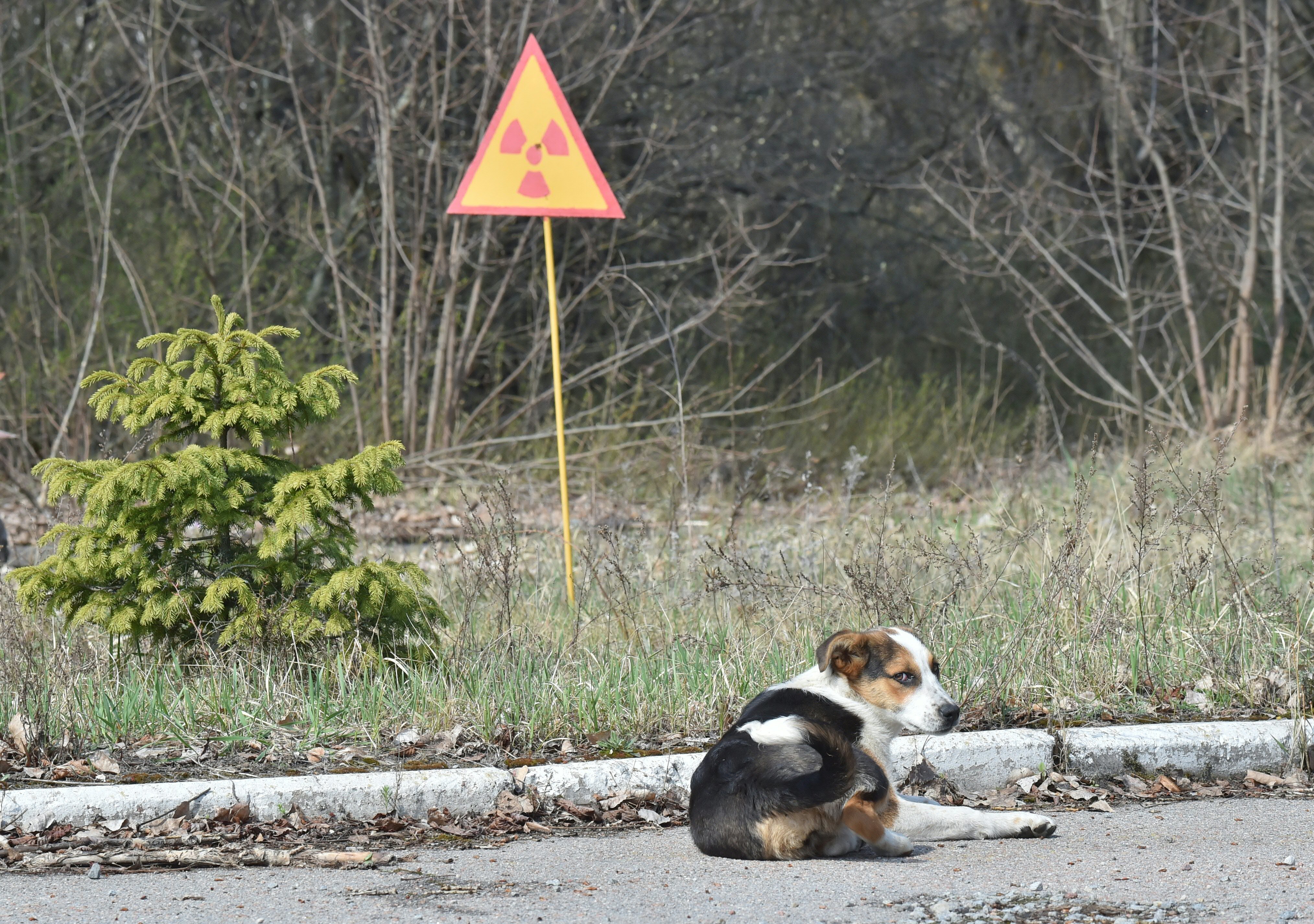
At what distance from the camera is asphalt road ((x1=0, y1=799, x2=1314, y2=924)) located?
11.2 ft

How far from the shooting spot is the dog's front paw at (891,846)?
4.02m

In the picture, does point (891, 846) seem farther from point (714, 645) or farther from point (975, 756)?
point (714, 645)

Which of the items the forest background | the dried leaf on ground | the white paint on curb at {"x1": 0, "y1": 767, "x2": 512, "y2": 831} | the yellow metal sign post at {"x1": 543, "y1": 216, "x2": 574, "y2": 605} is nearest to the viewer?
the white paint on curb at {"x1": 0, "y1": 767, "x2": 512, "y2": 831}

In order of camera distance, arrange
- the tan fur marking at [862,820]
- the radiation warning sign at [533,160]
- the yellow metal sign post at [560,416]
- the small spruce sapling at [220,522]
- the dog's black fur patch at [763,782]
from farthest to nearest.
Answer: the radiation warning sign at [533,160], the yellow metal sign post at [560,416], the small spruce sapling at [220,522], the tan fur marking at [862,820], the dog's black fur patch at [763,782]

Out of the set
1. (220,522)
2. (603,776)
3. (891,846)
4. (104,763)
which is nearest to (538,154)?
(220,522)

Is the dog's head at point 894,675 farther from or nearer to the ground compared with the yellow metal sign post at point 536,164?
nearer to the ground

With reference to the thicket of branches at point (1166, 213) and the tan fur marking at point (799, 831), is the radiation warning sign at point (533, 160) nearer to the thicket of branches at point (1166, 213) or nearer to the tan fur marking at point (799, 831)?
the tan fur marking at point (799, 831)

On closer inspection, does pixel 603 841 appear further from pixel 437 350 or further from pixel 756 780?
pixel 437 350

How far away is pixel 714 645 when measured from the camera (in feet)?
18.7

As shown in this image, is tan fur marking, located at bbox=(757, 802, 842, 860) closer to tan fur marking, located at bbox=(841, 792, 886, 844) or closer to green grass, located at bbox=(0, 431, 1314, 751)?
tan fur marking, located at bbox=(841, 792, 886, 844)

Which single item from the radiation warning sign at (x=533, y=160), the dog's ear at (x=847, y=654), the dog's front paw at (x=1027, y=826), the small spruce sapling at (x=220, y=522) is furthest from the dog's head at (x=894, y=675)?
the radiation warning sign at (x=533, y=160)

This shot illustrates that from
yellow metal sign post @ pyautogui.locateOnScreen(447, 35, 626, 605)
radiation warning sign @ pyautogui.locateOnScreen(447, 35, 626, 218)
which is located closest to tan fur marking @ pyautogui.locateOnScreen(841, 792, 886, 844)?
yellow metal sign post @ pyautogui.locateOnScreen(447, 35, 626, 605)

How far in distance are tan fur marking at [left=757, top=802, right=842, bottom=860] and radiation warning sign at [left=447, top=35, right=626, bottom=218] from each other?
376 cm

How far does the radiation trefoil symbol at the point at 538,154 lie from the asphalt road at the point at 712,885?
12.1 ft
